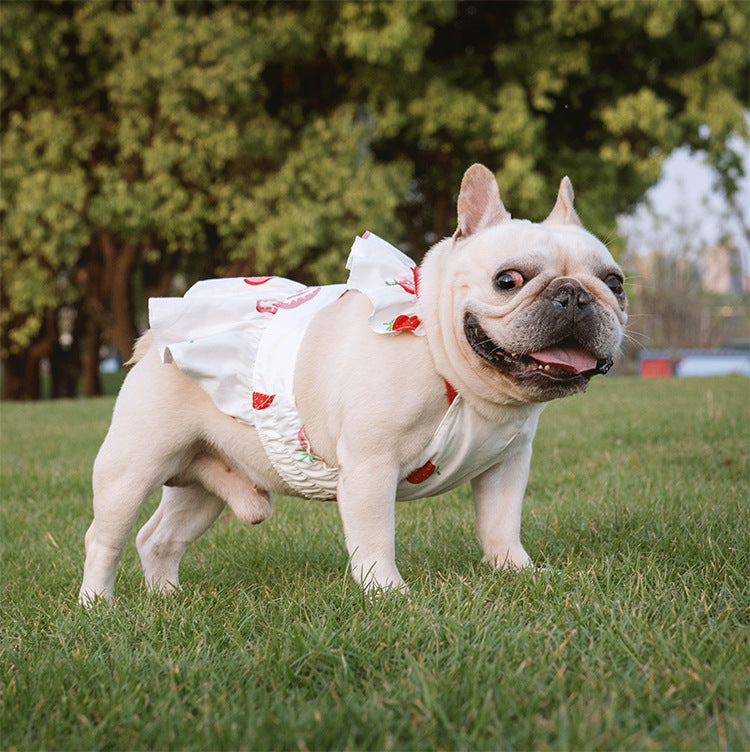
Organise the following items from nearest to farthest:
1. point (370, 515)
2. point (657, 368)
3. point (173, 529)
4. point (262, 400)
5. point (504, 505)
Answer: point (370, 515)
point (262, 400)
point (504, 505)
point (173, 529)
point (657, 368)

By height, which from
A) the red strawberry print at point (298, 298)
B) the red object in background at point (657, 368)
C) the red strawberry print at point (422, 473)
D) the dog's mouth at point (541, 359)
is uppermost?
the red strawberry print at point (298, 298)

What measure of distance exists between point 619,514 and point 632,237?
28.7 meters

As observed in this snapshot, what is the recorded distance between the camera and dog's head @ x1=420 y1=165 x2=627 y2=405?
2795mm

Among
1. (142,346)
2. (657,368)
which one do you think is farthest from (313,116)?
(142,346)

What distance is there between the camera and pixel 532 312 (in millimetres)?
2781

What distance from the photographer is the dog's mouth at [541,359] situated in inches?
112

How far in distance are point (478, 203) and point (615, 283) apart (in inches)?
22.9

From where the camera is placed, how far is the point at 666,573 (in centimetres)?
300

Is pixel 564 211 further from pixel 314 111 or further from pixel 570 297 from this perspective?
pixel 314 111

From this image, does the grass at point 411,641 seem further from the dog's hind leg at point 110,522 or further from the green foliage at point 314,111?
the green foliage at point 314,111

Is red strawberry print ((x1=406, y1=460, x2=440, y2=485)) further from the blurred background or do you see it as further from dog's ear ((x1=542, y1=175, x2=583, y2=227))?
the blurred background

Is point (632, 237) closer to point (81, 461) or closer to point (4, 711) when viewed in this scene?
point (81, 461)

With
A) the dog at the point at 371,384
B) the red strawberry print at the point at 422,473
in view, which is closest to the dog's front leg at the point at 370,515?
the dog at the point at 371,384

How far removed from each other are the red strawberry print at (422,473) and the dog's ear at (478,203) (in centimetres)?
86
